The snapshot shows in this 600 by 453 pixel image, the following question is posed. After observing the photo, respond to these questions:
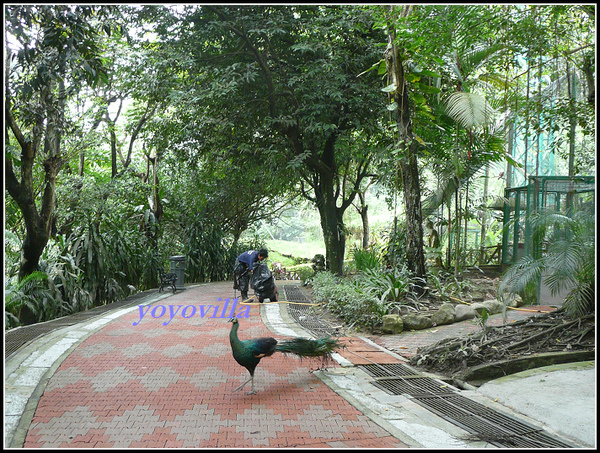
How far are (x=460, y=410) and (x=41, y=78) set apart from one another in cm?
554

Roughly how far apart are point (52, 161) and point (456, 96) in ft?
26.1

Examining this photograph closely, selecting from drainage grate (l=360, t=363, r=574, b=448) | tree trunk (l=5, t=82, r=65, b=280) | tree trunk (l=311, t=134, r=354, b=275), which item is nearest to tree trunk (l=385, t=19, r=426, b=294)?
drainage grate (l=360, t=363, r=574, b=448)

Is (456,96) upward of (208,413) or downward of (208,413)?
upward

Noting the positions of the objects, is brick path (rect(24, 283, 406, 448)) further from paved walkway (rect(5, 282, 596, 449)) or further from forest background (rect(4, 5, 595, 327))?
forest background (rect(4, 5, 595, 327))

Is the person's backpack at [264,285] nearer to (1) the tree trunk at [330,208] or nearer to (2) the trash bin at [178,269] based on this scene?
(2) the trash bin at [178,269]

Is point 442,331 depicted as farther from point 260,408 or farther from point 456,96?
point 456,96

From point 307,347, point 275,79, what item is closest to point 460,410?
point 307,347

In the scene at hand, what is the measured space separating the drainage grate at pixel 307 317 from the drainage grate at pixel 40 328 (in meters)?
3.64

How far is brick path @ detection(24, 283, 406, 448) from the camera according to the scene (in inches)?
152

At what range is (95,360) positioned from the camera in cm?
616

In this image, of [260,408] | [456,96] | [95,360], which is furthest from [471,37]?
[95,360]

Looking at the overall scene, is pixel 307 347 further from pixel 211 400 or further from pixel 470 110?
pixel 470 110

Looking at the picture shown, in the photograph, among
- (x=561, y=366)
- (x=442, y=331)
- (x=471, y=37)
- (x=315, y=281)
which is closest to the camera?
(x=561, y=366)

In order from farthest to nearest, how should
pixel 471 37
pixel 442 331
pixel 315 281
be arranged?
pixel 315 281
pixel 442 331
pixel 471 37
